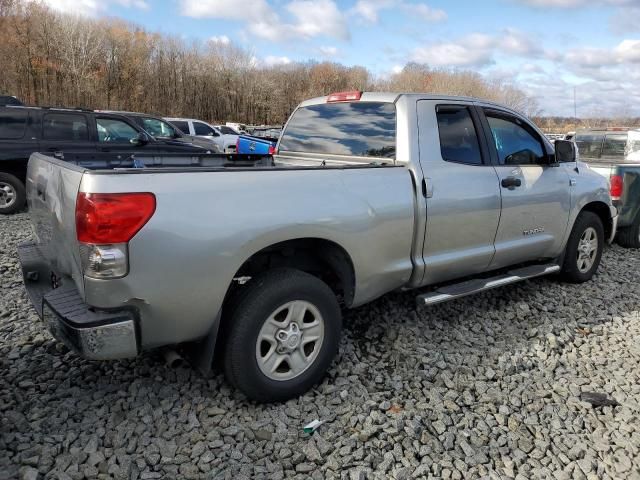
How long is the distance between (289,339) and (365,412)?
0.63 metres

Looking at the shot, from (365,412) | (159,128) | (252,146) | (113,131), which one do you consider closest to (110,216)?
(365,412)

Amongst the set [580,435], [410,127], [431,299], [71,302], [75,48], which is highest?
[75,48]

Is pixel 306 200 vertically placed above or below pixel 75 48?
below

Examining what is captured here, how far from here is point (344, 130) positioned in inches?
156

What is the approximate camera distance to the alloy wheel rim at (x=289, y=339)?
111 inches

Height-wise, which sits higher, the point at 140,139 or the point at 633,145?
the point at 140,139

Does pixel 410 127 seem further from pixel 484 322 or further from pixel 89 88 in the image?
pixel 89 88

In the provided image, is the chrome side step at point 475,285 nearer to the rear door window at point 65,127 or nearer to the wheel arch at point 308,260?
the wheel arch at point 308,260

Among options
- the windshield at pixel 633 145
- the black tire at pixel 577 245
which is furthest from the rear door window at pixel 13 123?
the windshield at pixel 633 145

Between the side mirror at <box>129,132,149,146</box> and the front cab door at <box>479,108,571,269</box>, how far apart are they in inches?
257

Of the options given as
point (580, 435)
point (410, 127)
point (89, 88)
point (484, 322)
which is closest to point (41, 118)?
point (410, 127)

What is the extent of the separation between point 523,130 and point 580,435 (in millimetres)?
2759

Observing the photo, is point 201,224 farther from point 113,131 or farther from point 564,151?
point 113,131

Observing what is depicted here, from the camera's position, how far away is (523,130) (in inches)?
177
